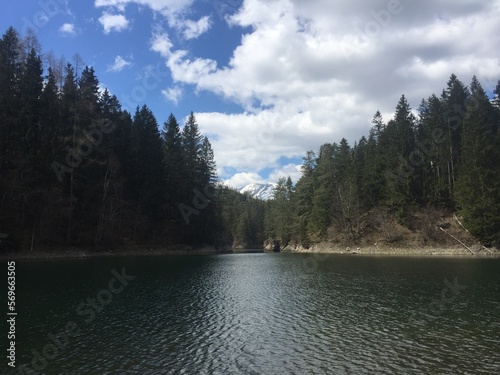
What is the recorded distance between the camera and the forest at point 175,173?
55781 mm

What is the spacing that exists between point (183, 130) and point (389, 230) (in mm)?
60954

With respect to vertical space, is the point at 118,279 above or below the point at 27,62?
below

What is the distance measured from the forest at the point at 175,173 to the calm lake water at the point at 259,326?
24878 mm

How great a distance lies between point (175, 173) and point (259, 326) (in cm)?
7255

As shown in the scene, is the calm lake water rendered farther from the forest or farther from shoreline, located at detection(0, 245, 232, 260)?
the forest

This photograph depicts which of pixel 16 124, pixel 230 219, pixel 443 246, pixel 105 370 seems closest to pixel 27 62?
pixel 16 124

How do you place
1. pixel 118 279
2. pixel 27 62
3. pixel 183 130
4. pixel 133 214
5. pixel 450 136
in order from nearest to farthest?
→ 1. pixel 118 279
2. pixel 27 62
3. pixel 133 214
4. pixel 450 136
5. pixel 183 130

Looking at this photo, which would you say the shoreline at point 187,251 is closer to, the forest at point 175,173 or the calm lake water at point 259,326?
the forest at point 175,173

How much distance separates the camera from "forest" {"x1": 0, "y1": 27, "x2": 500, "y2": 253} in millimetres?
55781

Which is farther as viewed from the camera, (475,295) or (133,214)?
(133,214)

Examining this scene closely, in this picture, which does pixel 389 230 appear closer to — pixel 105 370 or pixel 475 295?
pixel 475 295

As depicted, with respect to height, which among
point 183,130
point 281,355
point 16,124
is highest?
point 183,130

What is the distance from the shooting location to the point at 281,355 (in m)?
16.2

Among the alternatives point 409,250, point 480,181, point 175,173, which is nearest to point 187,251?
point 175,173
